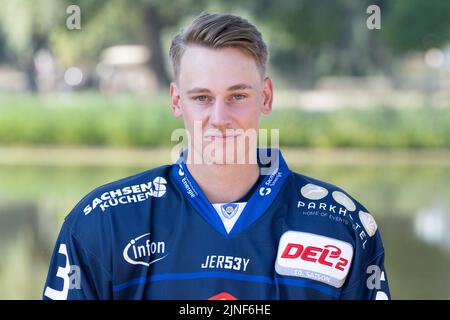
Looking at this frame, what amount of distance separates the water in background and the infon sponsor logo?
4745 mm

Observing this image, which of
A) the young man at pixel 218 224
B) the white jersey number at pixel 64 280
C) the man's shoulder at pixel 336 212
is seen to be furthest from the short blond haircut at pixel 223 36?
the white jersey number at pixel 64 280

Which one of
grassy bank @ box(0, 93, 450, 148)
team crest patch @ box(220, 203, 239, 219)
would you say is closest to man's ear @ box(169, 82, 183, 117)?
team crest patch @ box(220, 203, 239, 219)

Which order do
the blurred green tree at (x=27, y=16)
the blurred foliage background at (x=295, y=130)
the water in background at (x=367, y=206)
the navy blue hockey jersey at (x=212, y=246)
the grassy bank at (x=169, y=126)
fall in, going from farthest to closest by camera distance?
the blurred green tree at (x=27, y=16)
the grassy bank at (x=169, y=126)
the blurred foliage background at (x=295, y=130)
the water in background at (x=367, y=206)
the navy blue hockey jersey at (x=212, y=246)

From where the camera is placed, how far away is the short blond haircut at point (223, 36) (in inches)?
89.8

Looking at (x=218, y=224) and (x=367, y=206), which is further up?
(x=218, y=224)

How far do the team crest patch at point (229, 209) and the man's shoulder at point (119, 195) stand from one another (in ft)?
0.60

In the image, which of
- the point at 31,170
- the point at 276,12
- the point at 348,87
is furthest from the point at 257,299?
the point at 348,87

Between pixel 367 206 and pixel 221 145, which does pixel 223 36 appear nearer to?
pixel 221 145

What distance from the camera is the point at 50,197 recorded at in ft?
38.8

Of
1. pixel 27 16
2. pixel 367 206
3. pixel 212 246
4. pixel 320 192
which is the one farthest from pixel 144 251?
pixel 27 16

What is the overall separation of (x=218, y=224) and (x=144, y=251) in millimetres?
223

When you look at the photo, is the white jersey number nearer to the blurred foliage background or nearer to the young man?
the young man

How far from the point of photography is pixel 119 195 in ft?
7.71

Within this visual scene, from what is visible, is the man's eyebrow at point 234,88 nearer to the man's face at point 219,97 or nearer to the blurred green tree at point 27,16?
the man's face at point 219,97
